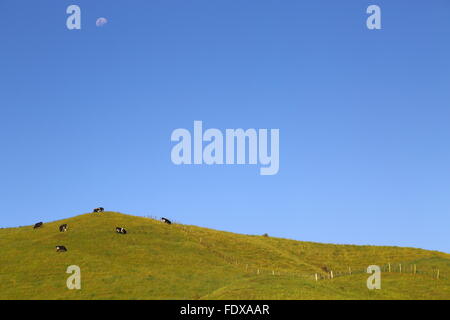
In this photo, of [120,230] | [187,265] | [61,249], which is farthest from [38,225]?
[187,265]

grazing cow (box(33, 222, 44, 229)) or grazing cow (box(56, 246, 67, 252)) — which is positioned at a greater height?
grazing cow (box(33, 222, 44, 229))

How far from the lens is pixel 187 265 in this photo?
82.9 metres

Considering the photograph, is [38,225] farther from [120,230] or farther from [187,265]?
[187,265]

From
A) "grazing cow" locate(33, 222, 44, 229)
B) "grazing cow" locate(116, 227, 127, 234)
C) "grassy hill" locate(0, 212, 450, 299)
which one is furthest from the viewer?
"grazing cow" locate(33, 222, 44, 229)

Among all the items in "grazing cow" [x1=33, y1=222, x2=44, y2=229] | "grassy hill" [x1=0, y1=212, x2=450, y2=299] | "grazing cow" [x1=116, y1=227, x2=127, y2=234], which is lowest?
"grassy hill" [x1=0, y1=212, x2=450, y2=299]

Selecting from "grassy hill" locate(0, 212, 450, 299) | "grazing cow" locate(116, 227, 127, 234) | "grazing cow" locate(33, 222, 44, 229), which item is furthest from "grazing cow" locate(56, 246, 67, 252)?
"grazing cow" locate(33, 222, 44, 229)

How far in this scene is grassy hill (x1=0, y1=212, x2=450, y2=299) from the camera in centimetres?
6600

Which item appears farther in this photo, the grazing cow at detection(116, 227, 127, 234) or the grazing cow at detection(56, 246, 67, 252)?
the grazing cow at detection(116, 227, 127, 234)

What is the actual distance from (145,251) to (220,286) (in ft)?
71.7

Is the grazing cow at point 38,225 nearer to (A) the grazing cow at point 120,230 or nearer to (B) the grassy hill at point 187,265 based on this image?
(B) the grassy hill at point 187,265

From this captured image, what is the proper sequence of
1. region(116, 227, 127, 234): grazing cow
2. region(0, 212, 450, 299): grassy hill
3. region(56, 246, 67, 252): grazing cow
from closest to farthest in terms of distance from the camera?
1. region(0, 212, 450, 299): grassy hill
2. region(56, 246, 67, 252): grazing cow
3. region(116, 227, 127, 234): grazing cow

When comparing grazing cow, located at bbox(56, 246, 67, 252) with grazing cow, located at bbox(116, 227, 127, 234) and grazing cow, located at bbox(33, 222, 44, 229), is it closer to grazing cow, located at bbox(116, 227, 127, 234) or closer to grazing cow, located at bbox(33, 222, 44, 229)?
grazing cow, located at bbox(116, 227, 127, 234)
